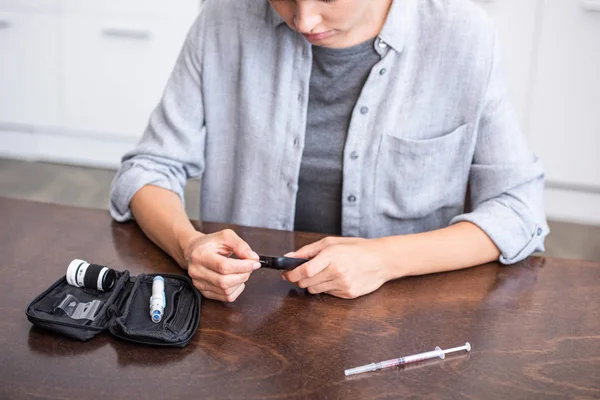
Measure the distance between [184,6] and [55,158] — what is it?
3.62 ft

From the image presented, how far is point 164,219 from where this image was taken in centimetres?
130

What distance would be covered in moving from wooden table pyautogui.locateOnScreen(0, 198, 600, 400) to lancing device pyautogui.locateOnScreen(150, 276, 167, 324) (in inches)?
2.3

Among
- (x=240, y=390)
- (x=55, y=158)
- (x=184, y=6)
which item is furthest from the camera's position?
(x=55, y=158)

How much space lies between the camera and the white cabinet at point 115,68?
354cm

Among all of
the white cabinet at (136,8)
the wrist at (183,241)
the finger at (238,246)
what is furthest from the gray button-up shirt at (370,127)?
the white cabinet at (136,8)

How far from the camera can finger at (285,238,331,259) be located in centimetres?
117

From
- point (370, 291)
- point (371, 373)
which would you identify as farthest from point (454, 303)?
point (371, 373)

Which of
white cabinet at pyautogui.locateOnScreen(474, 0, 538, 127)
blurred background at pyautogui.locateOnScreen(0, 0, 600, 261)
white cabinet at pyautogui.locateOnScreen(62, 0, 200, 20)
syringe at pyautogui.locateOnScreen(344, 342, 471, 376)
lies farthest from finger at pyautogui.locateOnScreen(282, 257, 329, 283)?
white cabinet at pyautogui.locateOnScreen(62, 0, 200, 20)

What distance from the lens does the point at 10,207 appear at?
1.39m

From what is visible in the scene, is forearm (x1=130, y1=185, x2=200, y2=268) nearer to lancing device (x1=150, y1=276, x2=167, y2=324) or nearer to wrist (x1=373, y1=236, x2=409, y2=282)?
lancing device (x1=150, y1=276, x2=167, y2=324)

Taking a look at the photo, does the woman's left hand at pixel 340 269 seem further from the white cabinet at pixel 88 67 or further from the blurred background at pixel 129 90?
the white cabinet at pixel 88 67

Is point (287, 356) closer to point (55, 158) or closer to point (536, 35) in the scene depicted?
point (536, 35)

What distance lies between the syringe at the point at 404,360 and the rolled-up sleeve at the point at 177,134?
0.65 metres

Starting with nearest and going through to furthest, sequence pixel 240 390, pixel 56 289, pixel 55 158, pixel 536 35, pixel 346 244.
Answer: pixel 240 390 < pixel 56 289 < pixel 346 244 < pixel 536 35 < pixel 55 158
